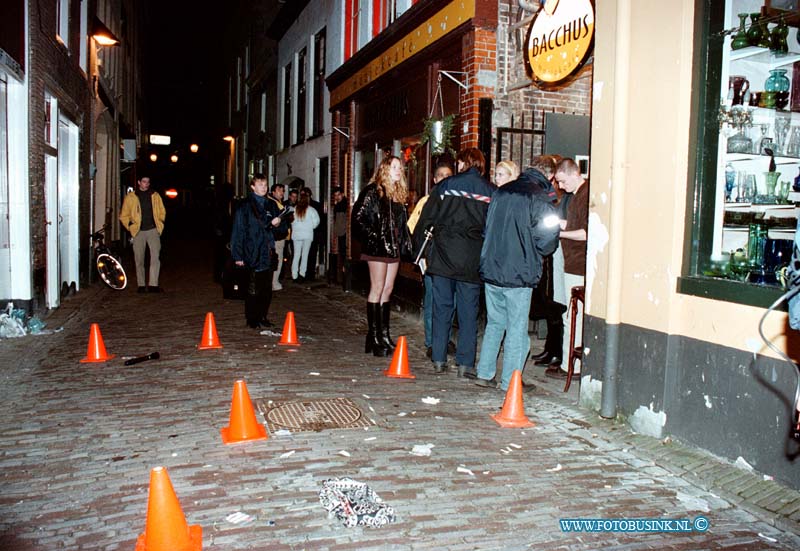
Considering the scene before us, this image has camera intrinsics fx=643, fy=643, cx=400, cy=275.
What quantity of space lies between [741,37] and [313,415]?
13.6ft

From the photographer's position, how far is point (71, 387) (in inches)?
231

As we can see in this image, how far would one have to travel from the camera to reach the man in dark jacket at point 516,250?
5.66 meters

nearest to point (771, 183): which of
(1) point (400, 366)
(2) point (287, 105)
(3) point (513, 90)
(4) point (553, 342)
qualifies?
(4) point (553, 342)

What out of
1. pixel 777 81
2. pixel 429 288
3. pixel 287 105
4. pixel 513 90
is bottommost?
pixel 429 288

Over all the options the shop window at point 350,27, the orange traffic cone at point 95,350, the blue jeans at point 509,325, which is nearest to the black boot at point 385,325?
the blue jeans at point 509,325

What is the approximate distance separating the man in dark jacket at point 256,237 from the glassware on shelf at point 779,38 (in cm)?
590

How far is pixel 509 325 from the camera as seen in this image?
5.87 meters

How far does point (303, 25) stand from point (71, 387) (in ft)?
49.4

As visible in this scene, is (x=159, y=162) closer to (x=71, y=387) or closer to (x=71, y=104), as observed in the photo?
(x=71, y=104)

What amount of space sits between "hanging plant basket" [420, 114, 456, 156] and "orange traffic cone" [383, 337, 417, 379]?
3516 mm

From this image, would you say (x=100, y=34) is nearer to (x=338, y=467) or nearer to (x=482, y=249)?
(x=482, y=249)

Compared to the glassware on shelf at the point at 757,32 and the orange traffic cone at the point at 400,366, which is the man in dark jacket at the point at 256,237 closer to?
the orange traffic cone at the point at 400,366

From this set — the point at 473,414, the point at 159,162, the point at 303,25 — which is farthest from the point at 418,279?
the point at 159,162

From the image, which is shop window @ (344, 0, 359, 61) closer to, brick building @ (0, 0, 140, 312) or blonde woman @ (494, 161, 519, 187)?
brick building @ (0, 0, 140, 312)
